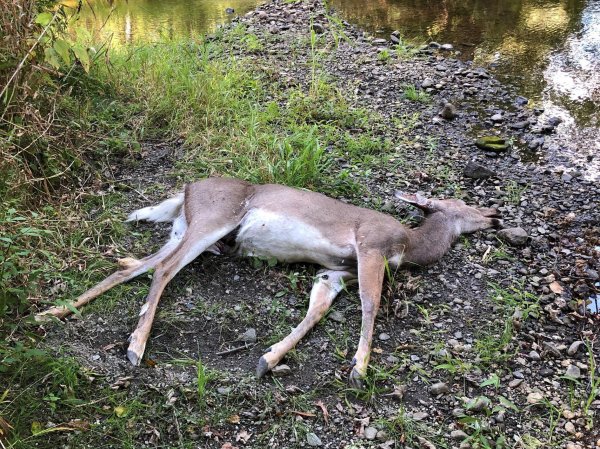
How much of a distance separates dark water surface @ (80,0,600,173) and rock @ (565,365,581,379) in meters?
3.05

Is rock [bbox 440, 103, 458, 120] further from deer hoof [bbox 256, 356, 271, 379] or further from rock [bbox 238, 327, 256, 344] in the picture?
deer hoof [bbox 256, 356, 271, 379]

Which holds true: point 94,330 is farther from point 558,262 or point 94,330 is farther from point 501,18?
point 501,18

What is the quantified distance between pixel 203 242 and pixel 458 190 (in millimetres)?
2630

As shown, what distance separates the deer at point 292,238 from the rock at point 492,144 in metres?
1.90

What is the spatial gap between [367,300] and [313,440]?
1062 millimetres

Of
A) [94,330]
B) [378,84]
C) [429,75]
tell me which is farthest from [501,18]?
[94,330]

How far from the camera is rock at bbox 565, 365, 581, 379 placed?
11.8 feet

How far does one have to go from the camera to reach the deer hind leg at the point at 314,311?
11.5 feet

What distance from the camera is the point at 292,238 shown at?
4.34 m

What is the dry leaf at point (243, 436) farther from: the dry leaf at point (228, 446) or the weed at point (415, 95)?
the weed at point (415, 95)

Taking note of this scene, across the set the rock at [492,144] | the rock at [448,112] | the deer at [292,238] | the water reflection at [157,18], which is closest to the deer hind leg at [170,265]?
the deer at [292,238]

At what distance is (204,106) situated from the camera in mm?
6281

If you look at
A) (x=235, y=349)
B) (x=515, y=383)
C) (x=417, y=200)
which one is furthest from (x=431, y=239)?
(x=235, y=349)

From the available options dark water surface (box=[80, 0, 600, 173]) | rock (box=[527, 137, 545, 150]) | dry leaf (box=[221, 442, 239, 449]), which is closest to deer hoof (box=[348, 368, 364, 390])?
dry leaf (box=[221, 442, 239, 449])
